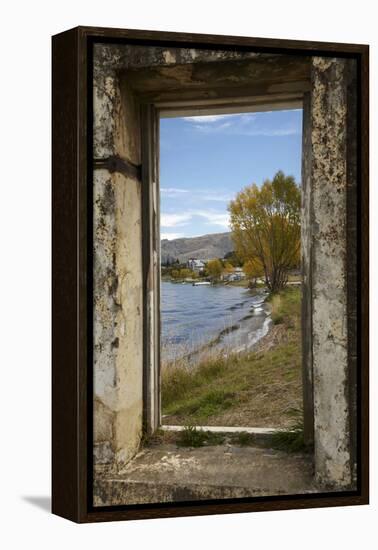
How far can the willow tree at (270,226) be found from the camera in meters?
5.59

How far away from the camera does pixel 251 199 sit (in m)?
5.61

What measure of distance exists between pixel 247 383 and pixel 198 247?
2.59 ft

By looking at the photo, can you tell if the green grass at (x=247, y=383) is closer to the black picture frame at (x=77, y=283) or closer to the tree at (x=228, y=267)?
the tree at (x=228, y=267)

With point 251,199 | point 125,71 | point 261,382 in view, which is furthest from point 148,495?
point 125,71

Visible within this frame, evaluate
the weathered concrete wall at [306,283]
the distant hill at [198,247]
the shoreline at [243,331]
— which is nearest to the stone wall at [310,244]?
the weathered concrete wall at [306,283]

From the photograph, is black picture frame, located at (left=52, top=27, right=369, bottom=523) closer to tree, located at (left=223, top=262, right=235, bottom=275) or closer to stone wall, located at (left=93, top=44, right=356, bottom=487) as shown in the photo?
stone wall, located at (left=93, top=44, right=356, bottom=487)

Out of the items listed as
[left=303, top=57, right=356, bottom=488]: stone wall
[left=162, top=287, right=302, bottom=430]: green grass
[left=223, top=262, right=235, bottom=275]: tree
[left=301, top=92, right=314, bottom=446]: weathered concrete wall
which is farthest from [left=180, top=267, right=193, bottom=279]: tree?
[left=303, top=57, right=356, bottom=488]: stone wall

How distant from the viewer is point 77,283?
493 cm

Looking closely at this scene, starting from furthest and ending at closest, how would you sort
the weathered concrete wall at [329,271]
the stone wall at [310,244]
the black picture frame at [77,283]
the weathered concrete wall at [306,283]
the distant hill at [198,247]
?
the distant hill at [198,247], the weathered concrete wall at [306,283], the weathered concrete wall at [329,271], the stone wall at [310,244], the black picture frame at [77,283]

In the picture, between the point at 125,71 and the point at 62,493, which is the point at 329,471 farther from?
the point at 125,71

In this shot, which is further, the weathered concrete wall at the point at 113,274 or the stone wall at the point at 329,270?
the stone wall at the point at 329,270

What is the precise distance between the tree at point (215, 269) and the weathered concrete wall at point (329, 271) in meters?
0.62

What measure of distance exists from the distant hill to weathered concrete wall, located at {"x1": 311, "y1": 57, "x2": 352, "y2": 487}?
578mm

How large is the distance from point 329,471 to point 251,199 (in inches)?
59.2
